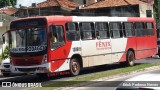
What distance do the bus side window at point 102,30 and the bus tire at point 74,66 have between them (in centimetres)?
232

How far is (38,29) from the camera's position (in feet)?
58.5

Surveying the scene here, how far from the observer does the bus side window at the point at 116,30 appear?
22.1 m

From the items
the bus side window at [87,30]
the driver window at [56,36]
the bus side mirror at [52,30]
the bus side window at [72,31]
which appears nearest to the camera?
the bus side mirror at [52,30]

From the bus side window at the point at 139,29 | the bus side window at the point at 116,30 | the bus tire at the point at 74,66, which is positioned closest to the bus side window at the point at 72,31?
the bus tire at the point at 74,66

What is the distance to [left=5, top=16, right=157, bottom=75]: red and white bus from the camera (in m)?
17.6

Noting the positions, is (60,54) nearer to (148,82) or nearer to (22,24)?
(22,24)

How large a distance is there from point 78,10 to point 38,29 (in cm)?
4607

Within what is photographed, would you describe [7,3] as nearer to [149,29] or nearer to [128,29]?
[149,29]

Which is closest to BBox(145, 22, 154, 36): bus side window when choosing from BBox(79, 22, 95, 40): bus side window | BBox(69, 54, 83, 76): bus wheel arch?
BBox(79, 22, 95, 40): bus side window

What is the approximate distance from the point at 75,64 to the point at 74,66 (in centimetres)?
12

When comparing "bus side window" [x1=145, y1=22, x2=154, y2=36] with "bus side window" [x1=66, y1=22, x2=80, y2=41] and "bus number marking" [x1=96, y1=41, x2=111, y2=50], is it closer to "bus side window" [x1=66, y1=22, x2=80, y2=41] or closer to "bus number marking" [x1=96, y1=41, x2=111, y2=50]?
"bus number marking" [x1=96, y1=41, x2=111, y2=50]

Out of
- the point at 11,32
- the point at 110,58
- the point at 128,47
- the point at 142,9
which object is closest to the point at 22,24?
the point at 11,32

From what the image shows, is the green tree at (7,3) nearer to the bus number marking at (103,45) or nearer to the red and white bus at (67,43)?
the red and white bus at (67,43)

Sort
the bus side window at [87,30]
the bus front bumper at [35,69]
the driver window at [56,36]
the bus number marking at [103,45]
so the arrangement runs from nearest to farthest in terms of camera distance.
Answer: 1. the bus front bumper at [35,69]
2. the driver window at [56,36]
3. the bus side window at [87,30]
4. the bus number marking at [103,45]
